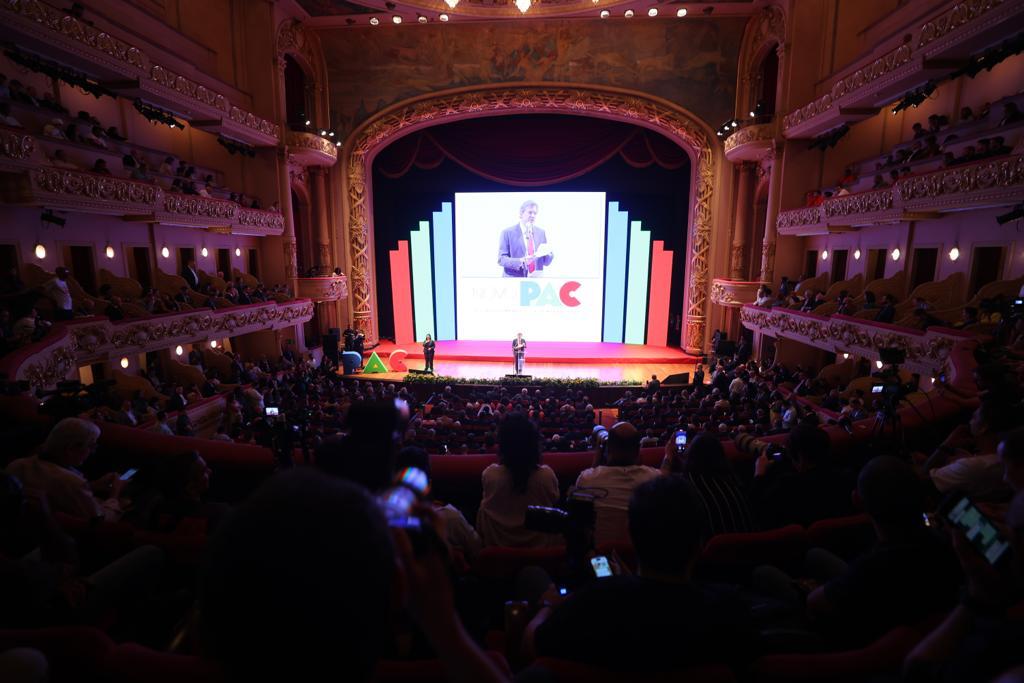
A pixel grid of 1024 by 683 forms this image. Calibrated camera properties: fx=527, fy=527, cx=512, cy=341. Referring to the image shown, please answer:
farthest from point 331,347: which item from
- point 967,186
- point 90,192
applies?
point 967,186

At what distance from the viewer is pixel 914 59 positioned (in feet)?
35.0

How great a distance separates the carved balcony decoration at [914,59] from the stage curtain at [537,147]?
20.8ft

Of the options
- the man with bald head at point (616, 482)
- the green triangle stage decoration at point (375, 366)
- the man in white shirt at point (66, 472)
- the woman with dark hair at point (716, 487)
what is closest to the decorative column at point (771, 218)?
the green triangle stage decoration at point (375, 366)

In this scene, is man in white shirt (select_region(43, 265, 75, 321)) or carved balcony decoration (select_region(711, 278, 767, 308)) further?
carved balcony decoration (select_region(711, 278, 767, 308))

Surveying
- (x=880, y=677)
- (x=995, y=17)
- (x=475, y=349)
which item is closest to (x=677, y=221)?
(x=475, y=349)

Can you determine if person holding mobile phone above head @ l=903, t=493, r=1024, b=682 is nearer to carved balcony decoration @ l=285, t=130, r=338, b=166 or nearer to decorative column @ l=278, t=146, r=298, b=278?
decorative column @ l=278, t=146, r=298, b=278

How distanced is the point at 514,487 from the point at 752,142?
16.9 m

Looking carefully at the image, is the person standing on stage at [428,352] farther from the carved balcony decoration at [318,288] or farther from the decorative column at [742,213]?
the decorative column at [742,213]

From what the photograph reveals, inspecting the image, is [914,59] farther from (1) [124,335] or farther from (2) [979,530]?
(1) [124,335]

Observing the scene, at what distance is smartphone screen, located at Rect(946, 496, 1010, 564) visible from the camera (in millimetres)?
1536

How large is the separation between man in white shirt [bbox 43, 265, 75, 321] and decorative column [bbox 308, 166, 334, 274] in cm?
1050

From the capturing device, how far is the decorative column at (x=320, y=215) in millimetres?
20062

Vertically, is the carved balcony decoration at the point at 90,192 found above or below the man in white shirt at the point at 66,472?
above

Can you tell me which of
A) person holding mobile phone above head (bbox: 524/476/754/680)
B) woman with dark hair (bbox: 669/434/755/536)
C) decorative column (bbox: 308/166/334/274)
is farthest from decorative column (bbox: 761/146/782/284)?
person holding mobile phone above head (bbox: 524/476/754/680)
